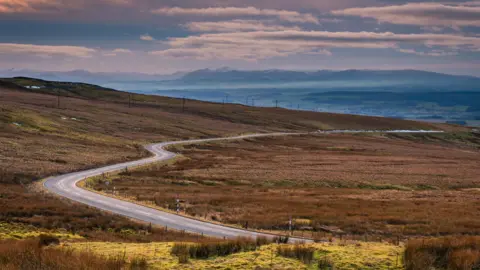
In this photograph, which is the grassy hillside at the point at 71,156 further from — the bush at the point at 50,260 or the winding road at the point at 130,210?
the winding road at the point at 130,210

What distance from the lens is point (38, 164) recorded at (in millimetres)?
75500

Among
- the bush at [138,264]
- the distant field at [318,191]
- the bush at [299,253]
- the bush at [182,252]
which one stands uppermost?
the bush at [299,253]

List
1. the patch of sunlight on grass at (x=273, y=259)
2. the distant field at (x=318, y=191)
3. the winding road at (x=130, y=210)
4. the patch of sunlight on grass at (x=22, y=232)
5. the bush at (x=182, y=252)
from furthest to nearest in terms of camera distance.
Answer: the distant field at (x=318, y=191), the winding road at (x=130, y=210), the patch of sunlight on grass at (x=22, y=232), the bush at (x=182, y=252), the patch of sunlight on grass at (x=273, y=259)

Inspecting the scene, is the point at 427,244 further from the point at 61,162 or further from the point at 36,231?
the point at 61,162

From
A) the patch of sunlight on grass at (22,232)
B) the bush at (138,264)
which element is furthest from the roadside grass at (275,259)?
the patch of sunlight on grass at (22,232)

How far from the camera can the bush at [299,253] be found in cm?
1509

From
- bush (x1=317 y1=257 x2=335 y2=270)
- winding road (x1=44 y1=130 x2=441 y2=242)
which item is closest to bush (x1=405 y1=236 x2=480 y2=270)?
bush (x1=317 y1=257 x2=335 y2=270)

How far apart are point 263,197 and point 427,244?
38.9 metres

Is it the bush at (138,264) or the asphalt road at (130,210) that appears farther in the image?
the asphalt road at (130,210)

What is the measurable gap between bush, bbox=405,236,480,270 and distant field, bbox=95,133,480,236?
1898cm

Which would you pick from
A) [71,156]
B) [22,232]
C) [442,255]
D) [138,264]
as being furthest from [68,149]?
[442,255]

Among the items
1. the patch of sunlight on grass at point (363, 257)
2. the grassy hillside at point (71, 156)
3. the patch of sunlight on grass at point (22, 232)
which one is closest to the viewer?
the patch of sunlight on grass at point (363, 257)

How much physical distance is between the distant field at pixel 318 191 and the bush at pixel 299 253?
19.1 meters

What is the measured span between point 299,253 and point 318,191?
4801 cm
